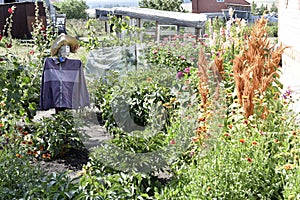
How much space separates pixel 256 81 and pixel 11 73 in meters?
1.99

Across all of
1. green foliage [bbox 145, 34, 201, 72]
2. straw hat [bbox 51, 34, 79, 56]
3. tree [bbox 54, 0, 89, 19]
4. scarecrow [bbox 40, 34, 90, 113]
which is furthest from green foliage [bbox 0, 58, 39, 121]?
tree [bbox 54, 0, 89, 19]

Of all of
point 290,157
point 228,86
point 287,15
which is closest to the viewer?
point 290,157

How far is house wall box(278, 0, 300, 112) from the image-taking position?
Result: 21.8 feet

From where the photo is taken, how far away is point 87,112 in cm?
550

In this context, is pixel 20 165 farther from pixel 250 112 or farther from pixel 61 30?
pixel 61 30

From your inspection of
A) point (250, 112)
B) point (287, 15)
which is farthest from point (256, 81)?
point (287, 15)

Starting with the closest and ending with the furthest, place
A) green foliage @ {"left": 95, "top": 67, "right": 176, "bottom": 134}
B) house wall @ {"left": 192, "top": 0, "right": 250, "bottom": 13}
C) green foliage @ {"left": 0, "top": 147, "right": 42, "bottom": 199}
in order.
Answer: green foliage @ {"left": 0, "top": 147, "right": 42, "bottom": 199} < green foliage @ {"left": 95, "top": 67, "right": 176, "bottom": 134} < house wall @ {"left": 192, "top": 0, "right": 250, "bottom": 13}

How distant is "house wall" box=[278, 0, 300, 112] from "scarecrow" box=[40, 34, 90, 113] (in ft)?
9.93

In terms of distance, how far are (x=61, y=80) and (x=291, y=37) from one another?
4084 mm

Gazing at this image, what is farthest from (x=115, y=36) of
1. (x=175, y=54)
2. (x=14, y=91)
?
(x=14, y=91)

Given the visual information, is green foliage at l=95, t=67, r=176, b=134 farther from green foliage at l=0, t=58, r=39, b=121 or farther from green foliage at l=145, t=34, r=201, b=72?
green foliage at l=145, t=34, r=201, b=72

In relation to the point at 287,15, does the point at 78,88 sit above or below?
below

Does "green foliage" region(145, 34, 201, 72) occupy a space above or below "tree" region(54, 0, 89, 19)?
below

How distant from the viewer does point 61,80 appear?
15.2 feet
